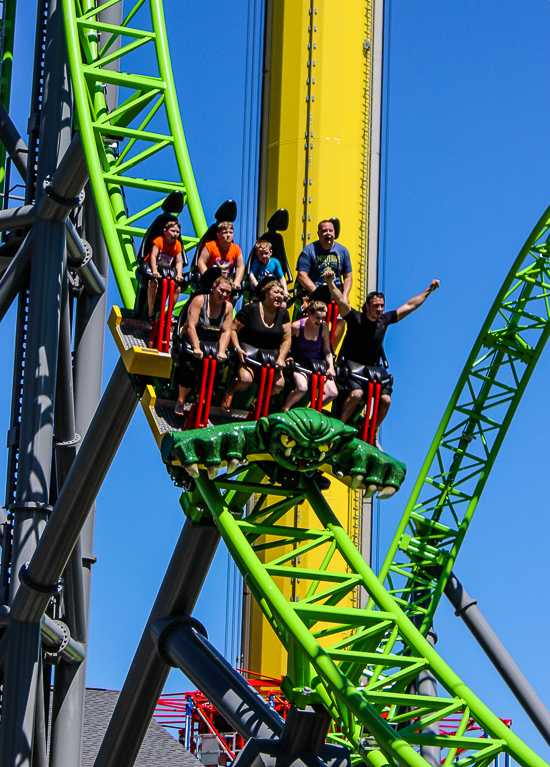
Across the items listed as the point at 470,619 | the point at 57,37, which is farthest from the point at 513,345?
the point at 57,37

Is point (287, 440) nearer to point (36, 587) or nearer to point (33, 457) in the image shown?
point (36, 587)

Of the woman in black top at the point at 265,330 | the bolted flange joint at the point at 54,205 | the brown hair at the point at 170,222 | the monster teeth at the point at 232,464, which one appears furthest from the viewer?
the bolted flange joint at the point at 54,205

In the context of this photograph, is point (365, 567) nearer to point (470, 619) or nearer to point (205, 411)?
point (205, 411)

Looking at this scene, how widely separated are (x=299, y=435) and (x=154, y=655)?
12.5 ft

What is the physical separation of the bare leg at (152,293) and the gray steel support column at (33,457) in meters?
3.49

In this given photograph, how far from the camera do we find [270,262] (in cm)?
1295

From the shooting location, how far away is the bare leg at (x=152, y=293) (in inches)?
473

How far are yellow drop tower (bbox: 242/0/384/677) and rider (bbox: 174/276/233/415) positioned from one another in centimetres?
1381

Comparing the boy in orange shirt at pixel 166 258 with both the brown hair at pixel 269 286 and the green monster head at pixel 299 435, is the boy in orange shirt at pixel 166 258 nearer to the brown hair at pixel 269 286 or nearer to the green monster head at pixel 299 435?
the brown hair at pixel 269 286

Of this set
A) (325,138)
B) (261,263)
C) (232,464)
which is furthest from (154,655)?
(325,138)

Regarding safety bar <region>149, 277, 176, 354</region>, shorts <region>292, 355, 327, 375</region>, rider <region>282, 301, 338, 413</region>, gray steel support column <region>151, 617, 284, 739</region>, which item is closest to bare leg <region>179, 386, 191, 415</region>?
safety bar <region>149, 277, 176, 354</region>

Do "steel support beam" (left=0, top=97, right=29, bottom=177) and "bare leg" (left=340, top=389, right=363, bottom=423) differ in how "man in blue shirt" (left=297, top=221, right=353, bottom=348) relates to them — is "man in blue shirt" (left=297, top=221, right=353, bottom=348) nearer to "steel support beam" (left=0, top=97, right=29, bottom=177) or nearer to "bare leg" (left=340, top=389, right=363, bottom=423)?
"bare leg" (left=340, top=389, right=363, bottom=423)

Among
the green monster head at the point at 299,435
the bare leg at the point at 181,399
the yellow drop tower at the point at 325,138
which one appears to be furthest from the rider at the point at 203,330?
the yellow drop tower at the point at 325,138

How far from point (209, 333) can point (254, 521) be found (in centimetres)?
172
